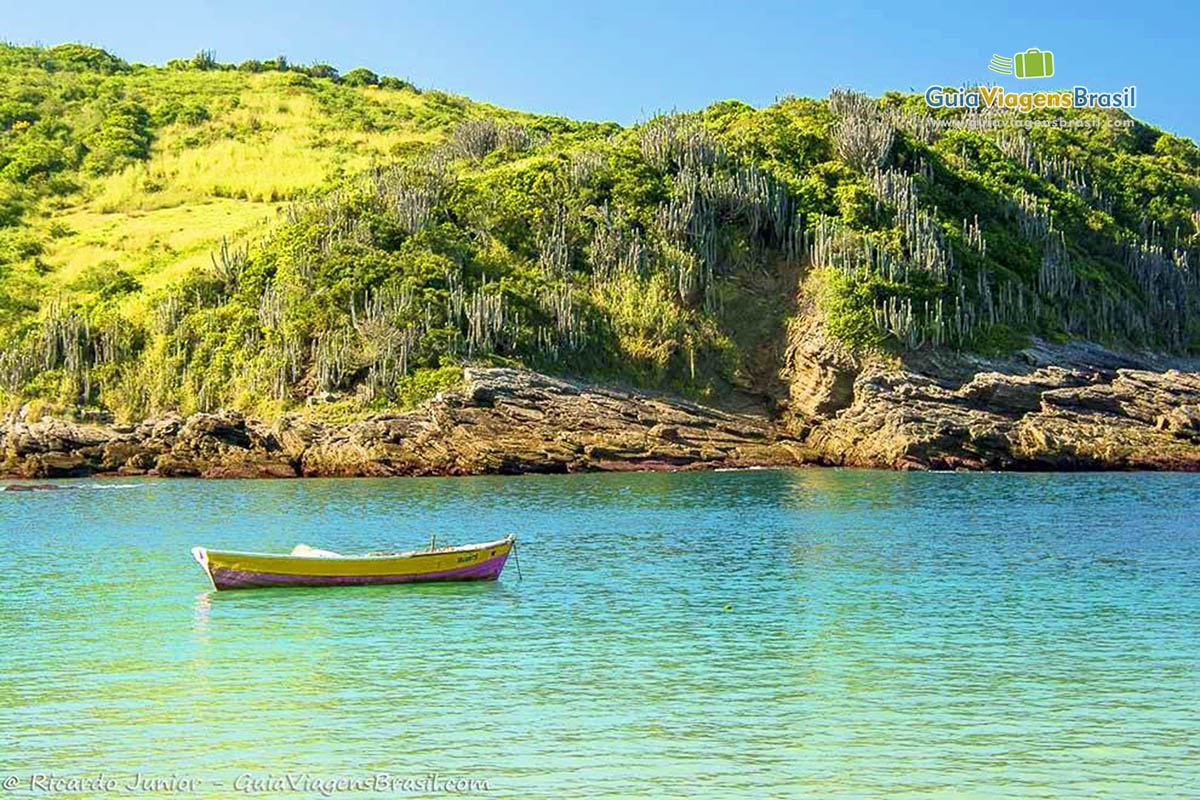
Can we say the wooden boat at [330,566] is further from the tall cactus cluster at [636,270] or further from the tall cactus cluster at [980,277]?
the tall cactus cluster at [980,277]

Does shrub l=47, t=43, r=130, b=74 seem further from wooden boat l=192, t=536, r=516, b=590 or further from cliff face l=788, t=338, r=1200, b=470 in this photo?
wooden boat l=192, t=536, r=516, b=590

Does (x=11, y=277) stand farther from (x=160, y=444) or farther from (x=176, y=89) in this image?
(x=176, y=89)

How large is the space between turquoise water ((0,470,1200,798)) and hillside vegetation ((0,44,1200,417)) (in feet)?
91.6

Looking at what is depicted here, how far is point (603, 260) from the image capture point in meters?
67.9

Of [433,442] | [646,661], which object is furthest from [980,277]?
[646,661]

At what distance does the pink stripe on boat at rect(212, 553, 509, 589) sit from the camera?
80.9ft

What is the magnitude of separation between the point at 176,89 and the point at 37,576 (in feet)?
305

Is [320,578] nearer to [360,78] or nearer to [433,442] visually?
[433,442]

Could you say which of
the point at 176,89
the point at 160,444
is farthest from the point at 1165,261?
the point at 176,89

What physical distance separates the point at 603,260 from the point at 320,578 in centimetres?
4455

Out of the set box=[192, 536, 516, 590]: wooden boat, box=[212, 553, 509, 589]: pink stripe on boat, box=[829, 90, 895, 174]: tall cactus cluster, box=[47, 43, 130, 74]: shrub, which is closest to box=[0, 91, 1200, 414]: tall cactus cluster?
box=[829, 90, 895, 174]: tall cactus cluster

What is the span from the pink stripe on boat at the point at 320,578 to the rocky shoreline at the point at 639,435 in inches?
1118

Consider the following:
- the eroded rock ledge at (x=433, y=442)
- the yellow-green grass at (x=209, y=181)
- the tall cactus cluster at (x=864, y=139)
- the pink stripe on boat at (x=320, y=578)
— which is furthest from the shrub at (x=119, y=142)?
the pink stripe on boat at (x=320, y=578)

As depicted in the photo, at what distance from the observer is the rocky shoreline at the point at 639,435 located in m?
55.0
